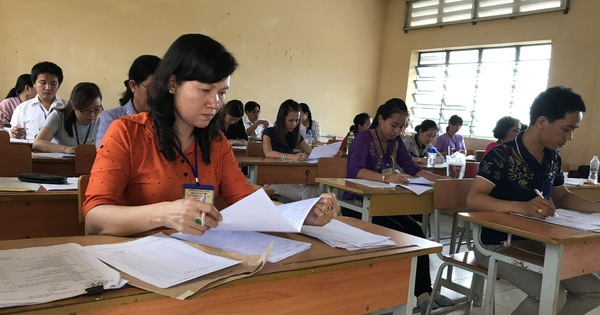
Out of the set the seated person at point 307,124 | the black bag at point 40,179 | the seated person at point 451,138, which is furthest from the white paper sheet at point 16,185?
the seated person at point 451,138

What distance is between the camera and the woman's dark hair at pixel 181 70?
1254mm

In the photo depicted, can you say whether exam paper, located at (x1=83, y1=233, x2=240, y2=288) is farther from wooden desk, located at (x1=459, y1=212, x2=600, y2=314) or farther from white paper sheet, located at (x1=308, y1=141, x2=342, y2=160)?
white paper sheet, located at (x1=308, y1=141, x2=342, y2=160)

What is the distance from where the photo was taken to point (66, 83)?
6031 millimetres

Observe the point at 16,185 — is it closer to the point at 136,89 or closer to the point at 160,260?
the point at 136,89

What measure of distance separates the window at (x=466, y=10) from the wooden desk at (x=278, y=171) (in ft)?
16.7

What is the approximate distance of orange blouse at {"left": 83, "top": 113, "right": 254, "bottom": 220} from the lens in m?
1.23

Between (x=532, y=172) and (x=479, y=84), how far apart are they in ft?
20.1

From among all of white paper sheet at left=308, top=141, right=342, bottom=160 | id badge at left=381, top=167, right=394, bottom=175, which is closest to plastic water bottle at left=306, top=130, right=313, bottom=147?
white paper sheet at left=308, top=141, right=342, bottom=160

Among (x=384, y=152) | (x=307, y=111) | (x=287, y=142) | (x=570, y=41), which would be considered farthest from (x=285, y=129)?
(x=570, y=41)

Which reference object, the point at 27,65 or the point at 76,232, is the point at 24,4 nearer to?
the point at 27,65

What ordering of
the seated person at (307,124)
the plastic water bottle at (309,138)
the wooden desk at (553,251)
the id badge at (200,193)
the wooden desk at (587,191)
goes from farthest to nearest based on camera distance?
1. the seated person at (307,124)
2. the plastic water bottle at (309,138)
3. the wooden desk at (587,191)
4. the wooden desk at (553,251)
5. the id badge at (200,193)

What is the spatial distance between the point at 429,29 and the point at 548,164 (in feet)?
22.2

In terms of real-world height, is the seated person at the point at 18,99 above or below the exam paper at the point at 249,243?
above

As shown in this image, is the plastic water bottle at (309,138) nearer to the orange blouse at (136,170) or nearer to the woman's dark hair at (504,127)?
the woman's dark hair at (504,127)
